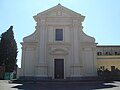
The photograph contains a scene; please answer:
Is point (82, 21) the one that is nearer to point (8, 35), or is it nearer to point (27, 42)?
point (27, 42)

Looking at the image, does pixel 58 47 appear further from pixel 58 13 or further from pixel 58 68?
pixel 58 13

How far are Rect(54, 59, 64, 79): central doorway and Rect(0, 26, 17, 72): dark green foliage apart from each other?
20.1 meters

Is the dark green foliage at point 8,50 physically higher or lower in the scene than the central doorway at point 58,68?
higher

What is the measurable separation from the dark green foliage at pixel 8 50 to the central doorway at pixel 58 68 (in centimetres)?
2015

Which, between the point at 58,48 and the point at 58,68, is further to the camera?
the point at 58,68

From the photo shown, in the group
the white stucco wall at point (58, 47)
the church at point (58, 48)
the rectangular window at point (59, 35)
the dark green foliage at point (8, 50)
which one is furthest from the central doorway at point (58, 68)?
the dark green foliage at point (8, 50)

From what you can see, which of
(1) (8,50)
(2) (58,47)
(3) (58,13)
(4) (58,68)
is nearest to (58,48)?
(2) (58,47)

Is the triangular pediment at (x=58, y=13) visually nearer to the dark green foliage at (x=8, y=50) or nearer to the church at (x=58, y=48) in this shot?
the church at (x=58, y=48)

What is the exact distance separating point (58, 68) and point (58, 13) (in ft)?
27.1

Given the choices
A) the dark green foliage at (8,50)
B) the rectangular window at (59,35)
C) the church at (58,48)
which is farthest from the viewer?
the dark green foliage at (8,50)

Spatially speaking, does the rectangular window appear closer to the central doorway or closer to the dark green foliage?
the central doorway

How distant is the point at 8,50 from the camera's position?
51.5m

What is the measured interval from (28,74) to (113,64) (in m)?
22.2

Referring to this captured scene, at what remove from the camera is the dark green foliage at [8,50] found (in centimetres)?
5034
